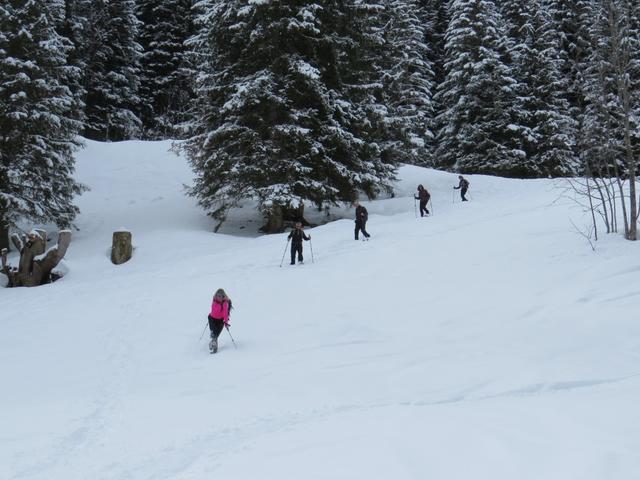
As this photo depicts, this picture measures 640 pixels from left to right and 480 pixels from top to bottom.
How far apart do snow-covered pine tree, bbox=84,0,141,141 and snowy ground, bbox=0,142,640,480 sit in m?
21.3

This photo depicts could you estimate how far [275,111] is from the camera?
20.2 m

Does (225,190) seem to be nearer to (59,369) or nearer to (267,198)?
(267,198)

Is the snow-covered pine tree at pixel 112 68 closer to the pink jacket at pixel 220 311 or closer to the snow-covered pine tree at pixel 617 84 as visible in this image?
the pink jacket at pixel 220 311

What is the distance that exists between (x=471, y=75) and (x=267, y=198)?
1836 centimetres

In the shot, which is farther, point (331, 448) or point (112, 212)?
point (112, 212)

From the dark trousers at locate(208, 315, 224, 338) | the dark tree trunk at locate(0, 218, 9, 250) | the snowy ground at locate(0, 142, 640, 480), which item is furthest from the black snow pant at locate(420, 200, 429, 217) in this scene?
the dark tree trunk at locate(0, 218, 9, 250)

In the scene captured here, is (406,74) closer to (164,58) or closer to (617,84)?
(164,58)

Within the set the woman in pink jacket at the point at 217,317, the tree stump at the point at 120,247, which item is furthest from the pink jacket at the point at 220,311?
the tree stump at the point at 120,247

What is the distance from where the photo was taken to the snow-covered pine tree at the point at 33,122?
19.3 metres

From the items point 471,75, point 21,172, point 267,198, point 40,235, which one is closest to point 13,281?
point 40,235

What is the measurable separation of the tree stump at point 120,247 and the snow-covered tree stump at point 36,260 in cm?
146

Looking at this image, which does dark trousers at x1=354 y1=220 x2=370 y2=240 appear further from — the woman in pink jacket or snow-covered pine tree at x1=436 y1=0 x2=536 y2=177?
snow-covered pine tree at x1=436 y1=0 x2=536 y2=177

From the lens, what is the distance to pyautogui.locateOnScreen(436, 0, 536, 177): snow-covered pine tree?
101 ft

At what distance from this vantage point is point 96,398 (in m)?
7.99
